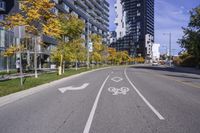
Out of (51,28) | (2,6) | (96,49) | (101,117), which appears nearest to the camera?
(101,117)

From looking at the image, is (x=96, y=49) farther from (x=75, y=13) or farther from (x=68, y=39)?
(x=68, y=39)

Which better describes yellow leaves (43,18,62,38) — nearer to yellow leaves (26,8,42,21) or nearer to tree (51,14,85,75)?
yellow leaves (26,8,42,21)

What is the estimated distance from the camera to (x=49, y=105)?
1322cm

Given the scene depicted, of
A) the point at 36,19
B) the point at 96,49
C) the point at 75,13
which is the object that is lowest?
the point at 96,49

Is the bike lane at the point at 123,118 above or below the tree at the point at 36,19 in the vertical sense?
below

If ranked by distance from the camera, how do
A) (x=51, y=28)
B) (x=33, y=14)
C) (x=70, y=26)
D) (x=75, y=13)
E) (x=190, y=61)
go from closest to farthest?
(x=33, y=14) → (x=51, y=28) → (x=70, y=26) → (x=190, y=61) → (x=75, y=13)

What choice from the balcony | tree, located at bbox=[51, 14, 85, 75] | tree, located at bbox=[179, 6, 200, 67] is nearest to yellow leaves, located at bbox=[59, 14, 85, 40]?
tree, located at bbox=[51, 14, 85, 75]

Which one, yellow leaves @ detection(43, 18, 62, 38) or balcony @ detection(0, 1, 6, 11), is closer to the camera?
yellow leaves @ detection(43, 18, 62, 38)

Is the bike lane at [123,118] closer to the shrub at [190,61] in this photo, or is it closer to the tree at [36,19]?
the tree at [36,19]

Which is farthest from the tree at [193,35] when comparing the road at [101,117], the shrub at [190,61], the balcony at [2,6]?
the road at [101,117]

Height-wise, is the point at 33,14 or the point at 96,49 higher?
the point at 33,14

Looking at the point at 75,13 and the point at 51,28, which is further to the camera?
the point at 75,13

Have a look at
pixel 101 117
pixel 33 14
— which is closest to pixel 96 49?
pixel 33 14

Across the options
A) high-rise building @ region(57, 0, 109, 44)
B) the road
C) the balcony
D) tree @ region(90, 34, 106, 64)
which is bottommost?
the road
